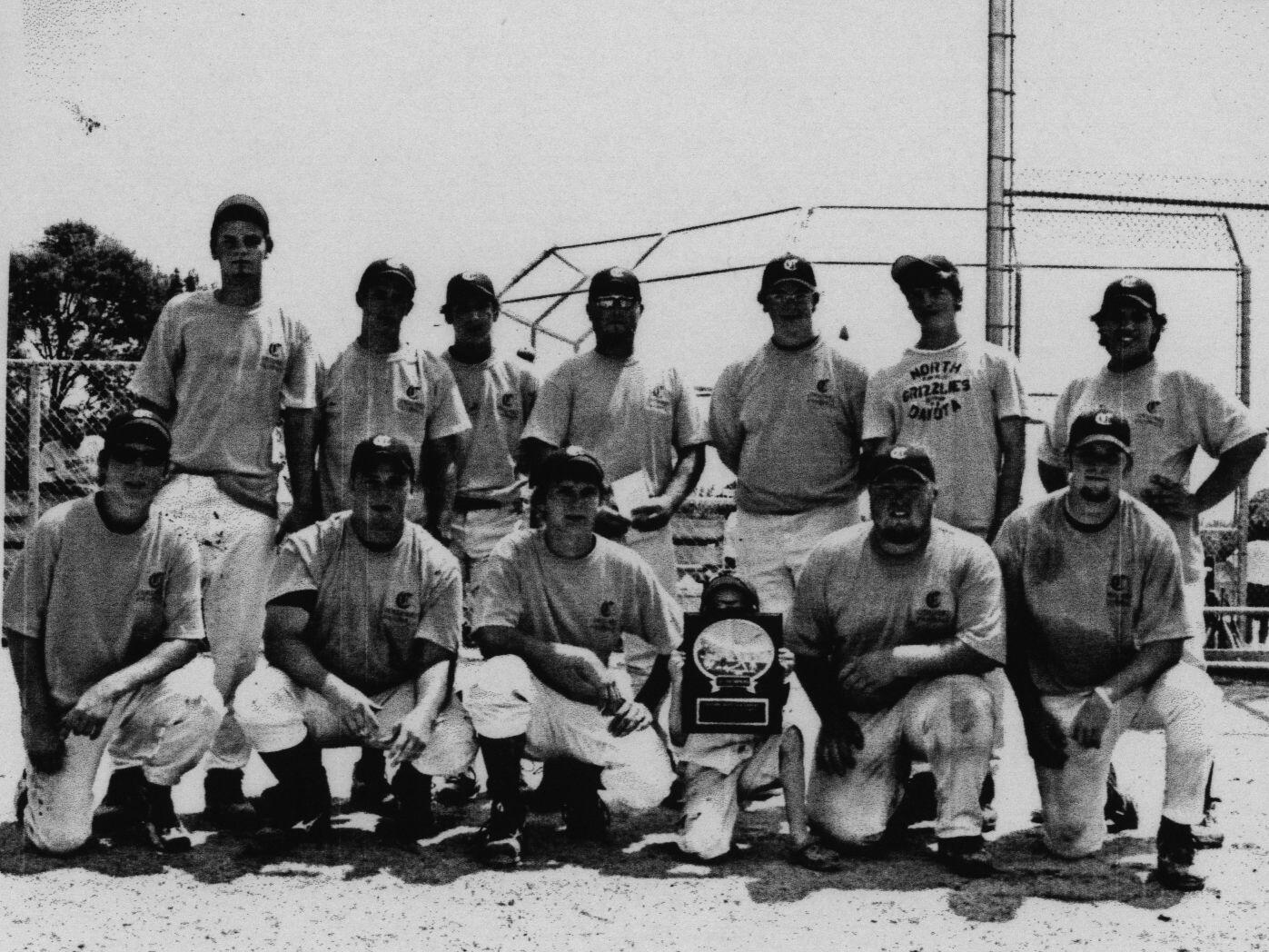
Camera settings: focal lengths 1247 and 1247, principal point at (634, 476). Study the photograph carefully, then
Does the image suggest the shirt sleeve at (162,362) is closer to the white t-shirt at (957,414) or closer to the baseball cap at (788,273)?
the baseball cap at (788,273)

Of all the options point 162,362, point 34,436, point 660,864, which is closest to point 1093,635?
point 660,864

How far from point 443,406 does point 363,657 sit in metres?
1.23

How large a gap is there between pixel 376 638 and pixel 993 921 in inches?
89.3

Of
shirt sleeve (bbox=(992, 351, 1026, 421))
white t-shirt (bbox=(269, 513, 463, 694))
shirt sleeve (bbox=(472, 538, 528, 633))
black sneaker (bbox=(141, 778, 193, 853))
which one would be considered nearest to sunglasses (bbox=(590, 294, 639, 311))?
shirt sleeve (bbox=(472, 538, 528, 633))

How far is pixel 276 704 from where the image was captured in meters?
4.24

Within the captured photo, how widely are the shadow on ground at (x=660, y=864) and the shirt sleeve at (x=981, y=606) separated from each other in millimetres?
728

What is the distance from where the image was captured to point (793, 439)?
17.0 ft

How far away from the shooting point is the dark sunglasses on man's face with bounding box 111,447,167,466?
4195mm

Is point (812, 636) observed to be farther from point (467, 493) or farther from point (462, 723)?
point (467, 493)

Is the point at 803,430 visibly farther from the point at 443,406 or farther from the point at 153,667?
the point at 153,667

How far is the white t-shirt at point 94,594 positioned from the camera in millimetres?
4219

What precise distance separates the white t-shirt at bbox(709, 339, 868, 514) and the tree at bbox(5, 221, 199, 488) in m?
9.81

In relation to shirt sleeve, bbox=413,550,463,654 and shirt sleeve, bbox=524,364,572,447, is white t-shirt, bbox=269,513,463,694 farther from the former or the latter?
shirt sleeve, bbox=524,364,572,447

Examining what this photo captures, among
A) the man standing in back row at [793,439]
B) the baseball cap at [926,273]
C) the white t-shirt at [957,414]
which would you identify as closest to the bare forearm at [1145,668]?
the white t-shirt at [957,414]
